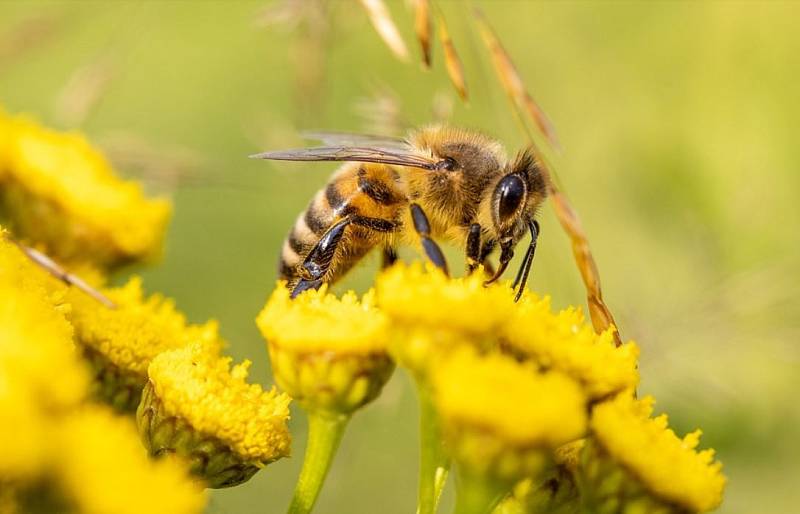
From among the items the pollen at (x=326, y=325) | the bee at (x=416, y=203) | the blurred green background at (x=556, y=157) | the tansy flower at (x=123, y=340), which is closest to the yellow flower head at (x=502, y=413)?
the pollen at (x=326, y=325)

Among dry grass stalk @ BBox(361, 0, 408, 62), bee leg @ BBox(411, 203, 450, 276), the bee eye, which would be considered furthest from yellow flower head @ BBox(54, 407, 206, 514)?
the bee eye

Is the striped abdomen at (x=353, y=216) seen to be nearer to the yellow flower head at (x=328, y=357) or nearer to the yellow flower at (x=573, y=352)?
the yellow flower head at (x=328, y=357)

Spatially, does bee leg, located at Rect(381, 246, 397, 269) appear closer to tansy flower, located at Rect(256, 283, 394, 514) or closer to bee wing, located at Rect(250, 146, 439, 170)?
bee wing, located at Rect(250, 146, 439, 170)

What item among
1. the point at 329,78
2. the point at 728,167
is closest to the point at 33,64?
the point at 329,78

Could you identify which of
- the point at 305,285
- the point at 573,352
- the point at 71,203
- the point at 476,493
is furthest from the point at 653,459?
the point at 71,203

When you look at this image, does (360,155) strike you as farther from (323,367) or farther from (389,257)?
(323,367)

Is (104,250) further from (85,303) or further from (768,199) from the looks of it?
(768,199)

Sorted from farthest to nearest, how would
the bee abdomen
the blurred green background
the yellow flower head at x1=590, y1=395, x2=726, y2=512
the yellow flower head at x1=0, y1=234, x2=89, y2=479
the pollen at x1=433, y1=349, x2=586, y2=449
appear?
the blurred green background
the bee abdomen
the yellow flower head at x1=590, y1=395, x2=726, y2=512
the pollen at x1=433, y1=349, x2=586, y2=449
the yellow flower head at x1=0, y1=234, x2=89, y2=479
